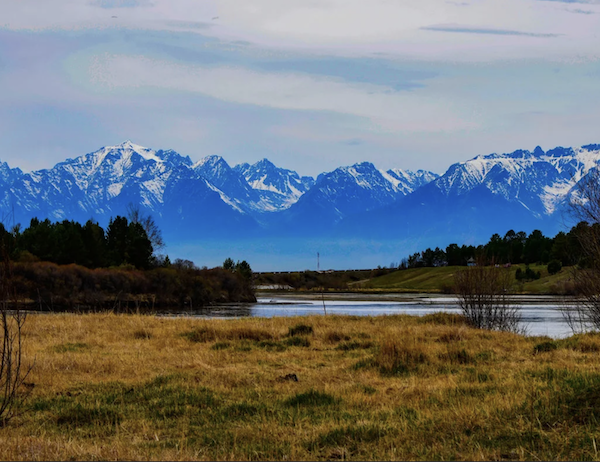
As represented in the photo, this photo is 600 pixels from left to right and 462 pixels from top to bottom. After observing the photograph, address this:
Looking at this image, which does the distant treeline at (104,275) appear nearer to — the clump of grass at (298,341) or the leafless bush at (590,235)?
the clump of grass at (298,341)

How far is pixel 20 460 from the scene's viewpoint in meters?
8.27

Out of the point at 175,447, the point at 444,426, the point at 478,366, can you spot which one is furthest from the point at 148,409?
the point at 478,366

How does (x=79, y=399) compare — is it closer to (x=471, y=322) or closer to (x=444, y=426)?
(x=444, y=426)

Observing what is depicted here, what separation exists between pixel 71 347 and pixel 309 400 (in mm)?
10177

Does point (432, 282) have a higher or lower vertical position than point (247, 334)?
lower

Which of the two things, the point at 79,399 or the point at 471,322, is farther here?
the point at 471,322

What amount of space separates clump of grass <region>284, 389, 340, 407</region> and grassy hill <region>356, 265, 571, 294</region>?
107 m

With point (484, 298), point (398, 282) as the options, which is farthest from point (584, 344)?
point (398, 282)

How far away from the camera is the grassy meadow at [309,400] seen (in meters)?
8.62

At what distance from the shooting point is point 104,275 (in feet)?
267

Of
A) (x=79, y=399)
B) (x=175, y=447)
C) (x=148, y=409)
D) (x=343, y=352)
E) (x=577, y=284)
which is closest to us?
(x=175, y=447)

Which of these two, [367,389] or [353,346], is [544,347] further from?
[367,389]

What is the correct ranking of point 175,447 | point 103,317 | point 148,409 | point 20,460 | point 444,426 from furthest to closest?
1. point 103,317
2. point 148,409
3. point 444,426
4. point 175,447
5. point 20,460

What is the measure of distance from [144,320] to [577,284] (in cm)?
1622
